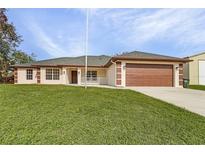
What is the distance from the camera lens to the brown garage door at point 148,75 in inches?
823

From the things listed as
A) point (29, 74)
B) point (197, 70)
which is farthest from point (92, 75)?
point (197, 70)

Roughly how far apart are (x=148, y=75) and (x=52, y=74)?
11.7 meters

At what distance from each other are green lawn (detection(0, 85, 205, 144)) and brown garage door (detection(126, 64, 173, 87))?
491 inches

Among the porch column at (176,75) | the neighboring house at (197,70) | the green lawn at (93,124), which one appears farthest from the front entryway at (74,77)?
the green lawn at (93,124)

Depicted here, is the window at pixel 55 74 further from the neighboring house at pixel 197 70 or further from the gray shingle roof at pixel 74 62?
the neighboring house at pixel 197 70

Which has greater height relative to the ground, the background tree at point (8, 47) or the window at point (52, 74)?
the background tree at point (8, 47)

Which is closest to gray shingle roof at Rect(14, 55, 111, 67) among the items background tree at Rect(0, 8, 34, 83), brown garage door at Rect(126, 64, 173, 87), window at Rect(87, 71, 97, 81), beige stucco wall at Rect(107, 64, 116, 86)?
window at Rect(87, 71, 97, 81)

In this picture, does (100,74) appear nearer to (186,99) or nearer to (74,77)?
(74,77)

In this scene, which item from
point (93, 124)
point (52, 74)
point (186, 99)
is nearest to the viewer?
point (93, 124)

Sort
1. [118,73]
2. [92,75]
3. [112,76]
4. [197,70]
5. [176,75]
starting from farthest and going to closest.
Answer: [197,70], [92,75], [112,76], [176,75], [118,73]

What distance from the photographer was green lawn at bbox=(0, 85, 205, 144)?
539 centimetres

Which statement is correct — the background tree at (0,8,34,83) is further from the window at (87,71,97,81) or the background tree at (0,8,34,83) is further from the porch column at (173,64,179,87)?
the porch column at (173,64,179,87)

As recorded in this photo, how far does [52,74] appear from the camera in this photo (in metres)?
27.6

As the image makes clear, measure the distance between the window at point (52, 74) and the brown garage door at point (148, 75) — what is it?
9969 millimetres
